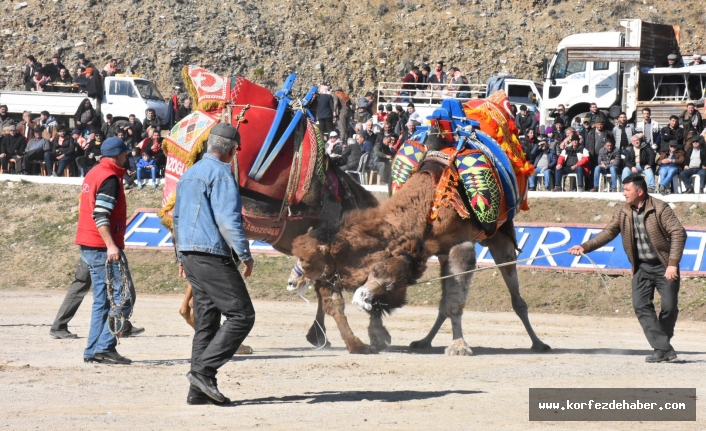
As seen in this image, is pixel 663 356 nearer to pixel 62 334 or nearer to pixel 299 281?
pixel 299 281

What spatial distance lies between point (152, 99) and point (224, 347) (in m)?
26.5

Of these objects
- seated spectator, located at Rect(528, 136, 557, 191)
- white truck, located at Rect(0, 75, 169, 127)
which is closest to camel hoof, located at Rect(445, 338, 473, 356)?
seated spectator, located at Rect(528, 136, 557, 191)

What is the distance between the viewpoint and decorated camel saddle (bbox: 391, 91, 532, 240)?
9961 millimetres

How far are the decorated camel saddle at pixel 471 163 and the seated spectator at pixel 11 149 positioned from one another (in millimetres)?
16875

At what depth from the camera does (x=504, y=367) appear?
904 centimetres

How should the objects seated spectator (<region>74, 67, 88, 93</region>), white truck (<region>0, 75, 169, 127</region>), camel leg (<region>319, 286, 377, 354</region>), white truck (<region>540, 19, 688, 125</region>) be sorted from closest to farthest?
camel leg (<region>319, 286, 377, 354</region>)
white truck (<region>540, 19, 688, 125</region>)
white truck (<region>0, 75, 169, 127</region>)
seated spectator (<region>74, 67, 88, 93</region>)

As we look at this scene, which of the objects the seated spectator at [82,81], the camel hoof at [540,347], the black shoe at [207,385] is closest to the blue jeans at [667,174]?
the camel hoof at [540,347]

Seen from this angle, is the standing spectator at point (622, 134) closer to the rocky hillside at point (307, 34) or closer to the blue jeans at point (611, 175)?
the blue jeans at point (611, 175)

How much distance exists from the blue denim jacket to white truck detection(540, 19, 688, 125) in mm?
20773

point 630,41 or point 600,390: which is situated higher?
point 630,41

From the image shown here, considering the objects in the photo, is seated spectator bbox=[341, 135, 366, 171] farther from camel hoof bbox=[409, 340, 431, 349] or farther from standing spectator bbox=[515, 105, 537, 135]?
camel hoof bbox=[409, 340, 431, 349]

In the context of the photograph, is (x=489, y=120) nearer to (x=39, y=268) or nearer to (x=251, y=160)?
(x=251, y=160)

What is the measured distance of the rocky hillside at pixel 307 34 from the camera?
41469mm

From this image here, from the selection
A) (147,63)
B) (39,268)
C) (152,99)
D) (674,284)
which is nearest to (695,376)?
(674,284)
